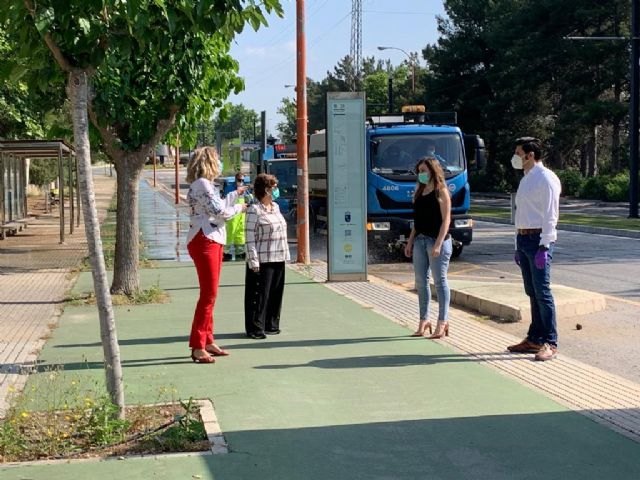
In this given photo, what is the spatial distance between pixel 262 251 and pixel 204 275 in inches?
54.5

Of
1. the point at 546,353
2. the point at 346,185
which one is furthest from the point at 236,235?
the point at 546,353

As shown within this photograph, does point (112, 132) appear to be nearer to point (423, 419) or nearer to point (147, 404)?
point (147, 404)

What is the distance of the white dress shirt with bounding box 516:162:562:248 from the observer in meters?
8.12

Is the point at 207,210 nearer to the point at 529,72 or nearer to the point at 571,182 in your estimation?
the point at 571,182

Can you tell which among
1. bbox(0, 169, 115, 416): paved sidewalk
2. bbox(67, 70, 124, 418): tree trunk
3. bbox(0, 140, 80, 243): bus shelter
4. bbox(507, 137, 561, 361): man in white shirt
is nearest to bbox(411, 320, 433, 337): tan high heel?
bbox(507, 137, 561, 361): man in white shirt

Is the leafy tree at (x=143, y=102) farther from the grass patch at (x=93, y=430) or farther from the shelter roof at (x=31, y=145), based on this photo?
the shelter roof at (x=31, y=145)

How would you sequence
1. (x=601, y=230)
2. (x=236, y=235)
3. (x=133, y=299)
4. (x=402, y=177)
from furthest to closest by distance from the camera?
1. (x=601, y=230)
2. (x=402, y=177)
3. (x=236, y=235)
4. (x=133, y=299)

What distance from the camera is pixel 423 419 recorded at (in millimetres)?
6203

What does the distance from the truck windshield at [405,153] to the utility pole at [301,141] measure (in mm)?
2119

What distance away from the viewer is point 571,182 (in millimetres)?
51125

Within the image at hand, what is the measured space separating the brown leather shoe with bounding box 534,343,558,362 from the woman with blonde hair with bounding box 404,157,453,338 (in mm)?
1272

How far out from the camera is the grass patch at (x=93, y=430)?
18.2 ft

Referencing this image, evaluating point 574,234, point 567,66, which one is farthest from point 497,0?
point 574,234

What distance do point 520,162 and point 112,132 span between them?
21.0 feet
